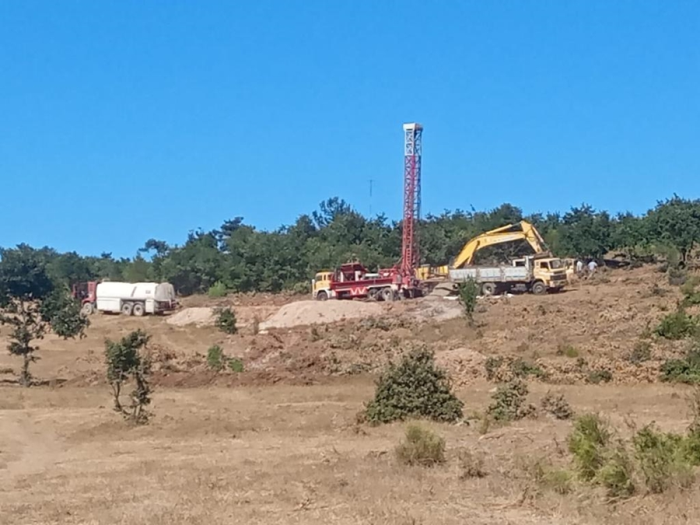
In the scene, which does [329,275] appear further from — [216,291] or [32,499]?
[32,499]

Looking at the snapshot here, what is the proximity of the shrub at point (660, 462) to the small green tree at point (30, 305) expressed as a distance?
84.8ft

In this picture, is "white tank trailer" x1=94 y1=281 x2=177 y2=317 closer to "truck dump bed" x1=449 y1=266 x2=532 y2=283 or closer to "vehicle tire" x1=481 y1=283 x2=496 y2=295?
"truck dump bed" x1=449 y1=266 x2=532 y2=283

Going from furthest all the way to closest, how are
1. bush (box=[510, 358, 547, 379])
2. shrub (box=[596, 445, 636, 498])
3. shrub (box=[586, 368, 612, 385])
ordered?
bush (box=[510, 358, 547, 379]) → shrub (box=[586, 368, 612, 385]) → shrub (box=[596, 445, 636, 498])

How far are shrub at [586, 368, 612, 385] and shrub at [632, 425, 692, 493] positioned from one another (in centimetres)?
1875

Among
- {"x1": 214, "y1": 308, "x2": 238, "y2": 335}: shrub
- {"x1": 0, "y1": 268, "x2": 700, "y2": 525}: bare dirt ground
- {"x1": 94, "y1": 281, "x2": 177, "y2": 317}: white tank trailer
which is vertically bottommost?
{"x1": 0, "y1": 268, "x2": 700, "y2": 525}: bare dirt ground

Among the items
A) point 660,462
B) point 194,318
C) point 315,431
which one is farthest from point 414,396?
point 194,318

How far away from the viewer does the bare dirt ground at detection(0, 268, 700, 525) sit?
11.4 meters

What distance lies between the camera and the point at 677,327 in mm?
37969

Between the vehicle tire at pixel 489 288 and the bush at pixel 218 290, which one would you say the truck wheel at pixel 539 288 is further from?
the bush at pixel 218 290

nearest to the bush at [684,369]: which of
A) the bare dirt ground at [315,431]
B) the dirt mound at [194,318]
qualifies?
the bare dirt ground at [315,431]

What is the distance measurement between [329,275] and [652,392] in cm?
4497

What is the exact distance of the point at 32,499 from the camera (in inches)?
517

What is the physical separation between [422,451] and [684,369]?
17.4 metres

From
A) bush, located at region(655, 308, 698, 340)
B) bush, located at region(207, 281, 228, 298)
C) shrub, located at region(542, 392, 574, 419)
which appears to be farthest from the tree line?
shrub, located at region(542, 392, 574, 419)
